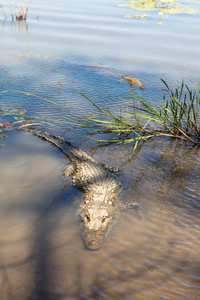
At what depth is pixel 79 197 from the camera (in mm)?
3607

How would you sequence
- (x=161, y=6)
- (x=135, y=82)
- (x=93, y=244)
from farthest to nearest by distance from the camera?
(x=161, y=6) → (x=135, y=82) → (x=93, y=244)

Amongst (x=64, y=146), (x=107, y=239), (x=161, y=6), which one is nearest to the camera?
(x=107, y=239)

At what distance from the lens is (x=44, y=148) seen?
4.48 meters

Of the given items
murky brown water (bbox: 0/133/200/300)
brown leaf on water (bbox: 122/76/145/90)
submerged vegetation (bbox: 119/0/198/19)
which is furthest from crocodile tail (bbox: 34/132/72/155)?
submerged vegetation (bbox: 119/0/198/19)

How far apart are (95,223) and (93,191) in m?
0.63

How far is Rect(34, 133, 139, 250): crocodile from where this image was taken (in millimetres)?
3021

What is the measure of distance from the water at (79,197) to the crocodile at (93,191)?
92 mm

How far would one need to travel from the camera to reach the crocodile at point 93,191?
9.91ft

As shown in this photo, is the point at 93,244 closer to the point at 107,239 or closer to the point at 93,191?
the point at 107,239

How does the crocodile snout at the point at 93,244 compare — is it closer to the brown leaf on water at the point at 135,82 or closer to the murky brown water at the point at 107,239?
the murky brown water at the point at 107,239

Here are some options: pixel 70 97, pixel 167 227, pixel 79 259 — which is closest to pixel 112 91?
pixel 70 97

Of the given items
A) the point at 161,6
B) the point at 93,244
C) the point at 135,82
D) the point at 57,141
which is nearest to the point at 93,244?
the point at 93,244

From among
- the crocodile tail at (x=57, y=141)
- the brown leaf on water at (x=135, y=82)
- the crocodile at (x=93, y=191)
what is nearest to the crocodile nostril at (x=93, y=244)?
the crocodile at (x=93, y=191)

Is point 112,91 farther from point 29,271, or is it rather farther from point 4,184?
point 29,271
